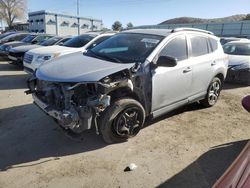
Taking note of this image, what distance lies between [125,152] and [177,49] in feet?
7.41

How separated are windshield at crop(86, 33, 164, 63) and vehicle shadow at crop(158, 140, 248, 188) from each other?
1.91 meters

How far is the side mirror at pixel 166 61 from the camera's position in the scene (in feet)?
14.5

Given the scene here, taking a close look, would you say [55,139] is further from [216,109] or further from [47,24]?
[47,24]

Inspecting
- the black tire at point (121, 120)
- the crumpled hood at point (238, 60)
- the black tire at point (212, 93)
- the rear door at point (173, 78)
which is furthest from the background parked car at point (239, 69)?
the black tire at point (121, 120)

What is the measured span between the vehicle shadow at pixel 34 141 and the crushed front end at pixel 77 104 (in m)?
0.35

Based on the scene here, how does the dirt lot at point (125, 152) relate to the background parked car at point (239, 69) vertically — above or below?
below

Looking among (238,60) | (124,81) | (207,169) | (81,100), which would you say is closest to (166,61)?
(124,81)

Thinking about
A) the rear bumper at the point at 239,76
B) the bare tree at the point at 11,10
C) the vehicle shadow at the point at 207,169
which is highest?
the bare tree at the point at 11,10

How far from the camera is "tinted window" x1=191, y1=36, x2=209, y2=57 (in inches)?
215

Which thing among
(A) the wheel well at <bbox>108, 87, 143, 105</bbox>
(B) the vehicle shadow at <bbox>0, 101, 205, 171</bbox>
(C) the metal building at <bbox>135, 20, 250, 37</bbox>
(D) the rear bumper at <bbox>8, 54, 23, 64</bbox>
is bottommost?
(B) the vehicle shadow at <bbox>0, 101, 205, 171</bbox>

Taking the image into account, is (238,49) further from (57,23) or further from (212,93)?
(57,23)

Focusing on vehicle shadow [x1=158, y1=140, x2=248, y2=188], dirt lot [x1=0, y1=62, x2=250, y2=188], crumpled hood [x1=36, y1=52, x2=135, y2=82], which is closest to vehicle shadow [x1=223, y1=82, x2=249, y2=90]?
dirt lot [x1=0, y1=62, x2=250, y2=188]

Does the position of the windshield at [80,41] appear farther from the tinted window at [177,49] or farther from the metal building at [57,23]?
the metal building at [57,23]

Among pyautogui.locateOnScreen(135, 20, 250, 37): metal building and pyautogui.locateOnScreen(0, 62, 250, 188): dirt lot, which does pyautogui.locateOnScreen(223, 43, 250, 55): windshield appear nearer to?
pyautogui.locateOnScreen(0, 62, 250, 188): dirt lot
